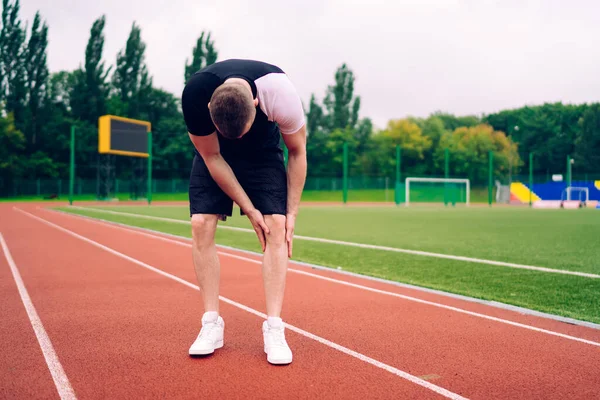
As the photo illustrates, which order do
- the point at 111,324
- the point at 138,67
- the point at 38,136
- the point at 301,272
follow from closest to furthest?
the point at 111,324 → the point at 301,272 → the point at 38,136 → the point at 138,67

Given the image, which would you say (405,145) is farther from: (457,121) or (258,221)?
(258,221)

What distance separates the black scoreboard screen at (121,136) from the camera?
3384 centimetres

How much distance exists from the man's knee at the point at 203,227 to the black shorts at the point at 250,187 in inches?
1.3

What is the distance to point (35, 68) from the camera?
44938 mm

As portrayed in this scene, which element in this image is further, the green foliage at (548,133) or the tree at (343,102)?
the green foliage at (548,133)

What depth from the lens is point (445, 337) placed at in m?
3.64

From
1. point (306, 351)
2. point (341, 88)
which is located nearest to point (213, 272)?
point (306, 351)

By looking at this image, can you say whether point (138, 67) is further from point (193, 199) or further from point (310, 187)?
point (193, 199)

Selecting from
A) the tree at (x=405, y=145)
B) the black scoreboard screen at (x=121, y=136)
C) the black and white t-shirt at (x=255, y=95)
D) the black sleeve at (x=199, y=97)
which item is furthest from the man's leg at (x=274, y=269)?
the tree at (x=405, y=145)

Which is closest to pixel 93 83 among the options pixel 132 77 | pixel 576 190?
pixel 132 77

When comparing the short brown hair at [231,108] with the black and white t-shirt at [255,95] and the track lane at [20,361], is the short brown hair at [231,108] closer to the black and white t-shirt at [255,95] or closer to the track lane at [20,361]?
the black and white t-shirt at [255,95]

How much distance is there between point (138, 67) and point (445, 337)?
51681mm

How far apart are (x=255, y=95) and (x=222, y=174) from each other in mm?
510

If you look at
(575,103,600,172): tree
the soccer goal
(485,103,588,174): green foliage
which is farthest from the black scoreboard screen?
(575,103,600,172): tree
